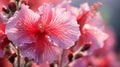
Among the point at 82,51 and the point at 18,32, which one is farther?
the point at 82,51

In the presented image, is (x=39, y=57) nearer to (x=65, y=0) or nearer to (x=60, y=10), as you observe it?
(x=60, y=10)

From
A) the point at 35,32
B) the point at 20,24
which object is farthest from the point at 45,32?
the point at 20,24

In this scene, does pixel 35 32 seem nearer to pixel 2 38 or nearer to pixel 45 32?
pixel 45 32

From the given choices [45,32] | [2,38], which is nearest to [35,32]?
[45,32]

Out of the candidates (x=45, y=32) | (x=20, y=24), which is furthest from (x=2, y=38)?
(x=45, y=32)

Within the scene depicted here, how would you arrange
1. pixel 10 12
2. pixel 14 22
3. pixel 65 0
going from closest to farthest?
pixel 14 22 < pixel 10 12 < pixel 65 0

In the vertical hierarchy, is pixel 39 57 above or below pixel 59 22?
below

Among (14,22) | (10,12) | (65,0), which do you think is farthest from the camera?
(65,0)

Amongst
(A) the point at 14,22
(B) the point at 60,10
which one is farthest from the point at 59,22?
(A) the point at 14,22
